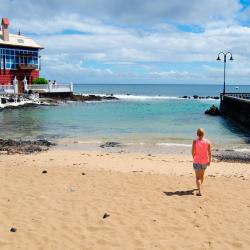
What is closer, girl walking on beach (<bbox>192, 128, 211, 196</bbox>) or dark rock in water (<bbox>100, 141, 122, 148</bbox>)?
girl walking on beach (<bbox>192, 128, 211, 196</bbox>)

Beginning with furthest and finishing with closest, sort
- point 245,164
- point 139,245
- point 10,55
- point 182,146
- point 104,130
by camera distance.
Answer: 1. point 10,55
2. point 104,130
3. point 182,146
4. point 245,164
5. point 139,245

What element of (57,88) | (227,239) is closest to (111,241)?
(227,239)

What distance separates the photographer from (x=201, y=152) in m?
8.88

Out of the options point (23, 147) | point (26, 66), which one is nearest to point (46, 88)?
point (26, 66)

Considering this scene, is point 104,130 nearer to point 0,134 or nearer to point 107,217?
Result: point 0,134

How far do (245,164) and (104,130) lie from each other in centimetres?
1314

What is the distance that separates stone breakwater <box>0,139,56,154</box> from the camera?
53.3ft

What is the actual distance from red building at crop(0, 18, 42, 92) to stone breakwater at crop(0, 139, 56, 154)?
41.1m

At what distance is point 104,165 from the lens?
512 inches

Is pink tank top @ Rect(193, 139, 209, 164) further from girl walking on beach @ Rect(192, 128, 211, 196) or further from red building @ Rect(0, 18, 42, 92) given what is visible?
red building @ Rect(0, 18, 42, 92)

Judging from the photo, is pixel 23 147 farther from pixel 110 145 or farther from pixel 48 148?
pixel 110 145

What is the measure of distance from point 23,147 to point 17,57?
1866 inches

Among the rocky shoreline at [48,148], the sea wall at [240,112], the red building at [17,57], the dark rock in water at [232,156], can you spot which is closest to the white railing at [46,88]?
the red building at [17,57]

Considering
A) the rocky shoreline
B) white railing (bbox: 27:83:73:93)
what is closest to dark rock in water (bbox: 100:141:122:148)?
the rocky shoreline
